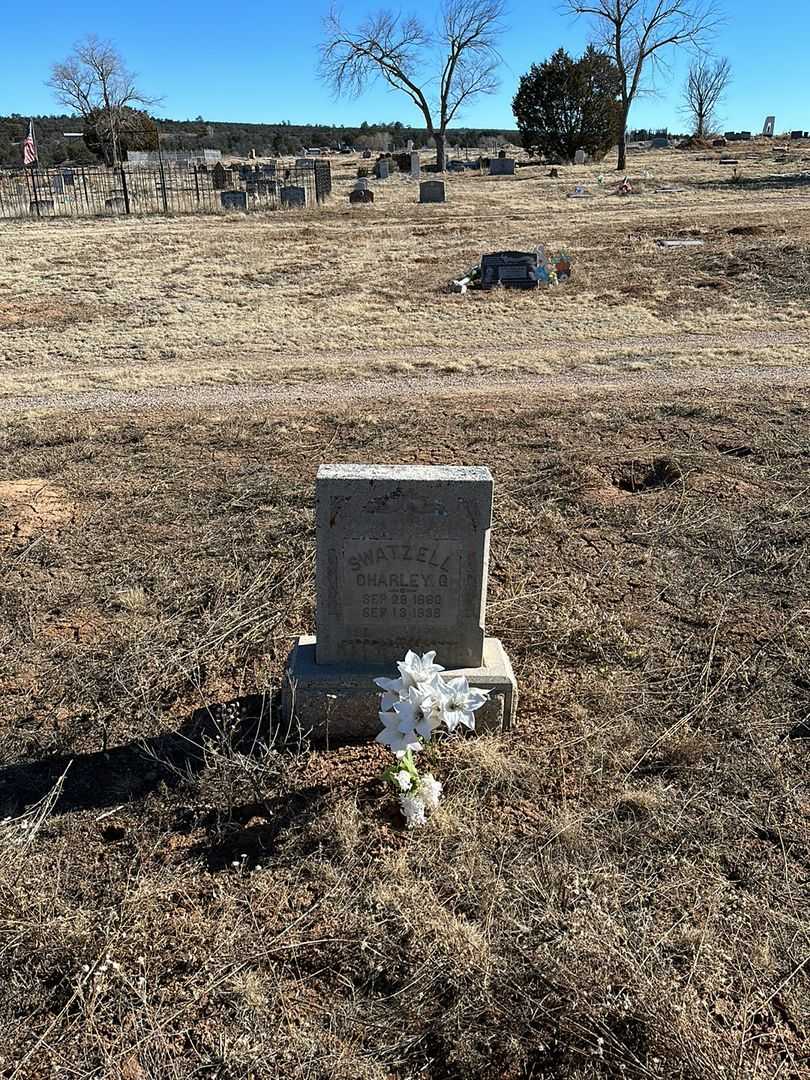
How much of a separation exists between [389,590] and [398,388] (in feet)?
18.9

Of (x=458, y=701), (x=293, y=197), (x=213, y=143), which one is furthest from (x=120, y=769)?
(x=213, y=143)

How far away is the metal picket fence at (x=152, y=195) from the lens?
27.7 metres

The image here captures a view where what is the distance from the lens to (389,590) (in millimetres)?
3434

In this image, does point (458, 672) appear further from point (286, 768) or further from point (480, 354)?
point (480, 354)

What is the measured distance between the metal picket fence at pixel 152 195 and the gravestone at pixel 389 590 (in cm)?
2679

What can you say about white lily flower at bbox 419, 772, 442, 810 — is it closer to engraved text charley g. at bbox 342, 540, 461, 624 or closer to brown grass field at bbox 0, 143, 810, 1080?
brown grass field at bbox 0, 143, 810, 1080

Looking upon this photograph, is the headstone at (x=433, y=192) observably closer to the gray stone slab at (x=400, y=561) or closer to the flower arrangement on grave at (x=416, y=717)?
the gray stone slab at (x=400, y=561)

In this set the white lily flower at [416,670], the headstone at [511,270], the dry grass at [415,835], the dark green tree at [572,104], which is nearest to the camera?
the dry grass at [415,835]

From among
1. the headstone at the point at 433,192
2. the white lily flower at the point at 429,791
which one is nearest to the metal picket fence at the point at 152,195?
the headstone at the point at 433,192

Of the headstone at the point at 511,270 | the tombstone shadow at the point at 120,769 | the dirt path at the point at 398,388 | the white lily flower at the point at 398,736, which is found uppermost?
the headstone at the point at 511,270

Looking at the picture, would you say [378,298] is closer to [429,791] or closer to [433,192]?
[429,791]

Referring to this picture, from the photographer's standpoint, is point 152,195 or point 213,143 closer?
point 152,195

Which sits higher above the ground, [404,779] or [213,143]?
[213,143]

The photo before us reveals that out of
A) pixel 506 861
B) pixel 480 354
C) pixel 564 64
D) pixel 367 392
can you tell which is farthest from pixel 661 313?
pixel 564 64
